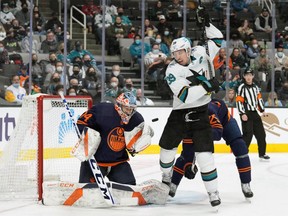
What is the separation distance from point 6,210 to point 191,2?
20.0 ft

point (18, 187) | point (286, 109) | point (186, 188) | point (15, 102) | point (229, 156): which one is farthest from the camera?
point (286, 109)

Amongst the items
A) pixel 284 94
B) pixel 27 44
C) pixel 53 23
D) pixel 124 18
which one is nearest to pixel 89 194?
pixel 27 44

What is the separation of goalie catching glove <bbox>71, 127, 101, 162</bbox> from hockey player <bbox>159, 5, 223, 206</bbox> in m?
0.52

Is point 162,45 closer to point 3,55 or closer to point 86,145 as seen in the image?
point 3,55

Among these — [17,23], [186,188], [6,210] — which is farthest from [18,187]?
[17,23]

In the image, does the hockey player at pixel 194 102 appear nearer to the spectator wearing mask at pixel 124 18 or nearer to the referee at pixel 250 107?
the referee at pixel 250 107

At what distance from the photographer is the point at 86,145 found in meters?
5.27

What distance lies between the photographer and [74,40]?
9922mm

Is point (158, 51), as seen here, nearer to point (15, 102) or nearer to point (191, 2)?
point (191, 2)

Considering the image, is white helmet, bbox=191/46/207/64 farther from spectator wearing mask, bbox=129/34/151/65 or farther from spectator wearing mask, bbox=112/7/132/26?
spectator wearing mask, bbox=112/7/132/26

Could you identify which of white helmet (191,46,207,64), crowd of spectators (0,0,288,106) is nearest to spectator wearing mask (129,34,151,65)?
crowd of spectators (0,0,288,106)

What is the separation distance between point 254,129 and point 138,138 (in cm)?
383

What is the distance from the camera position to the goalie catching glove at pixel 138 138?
5.37 meters

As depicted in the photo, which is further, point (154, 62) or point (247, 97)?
point (154, 62)
